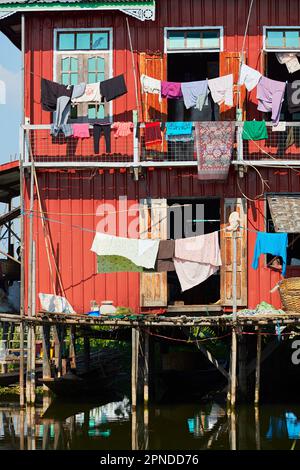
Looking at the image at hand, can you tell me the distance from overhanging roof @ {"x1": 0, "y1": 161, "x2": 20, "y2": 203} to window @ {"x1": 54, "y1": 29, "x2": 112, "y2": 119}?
8.82ft

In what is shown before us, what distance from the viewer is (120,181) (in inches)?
1110

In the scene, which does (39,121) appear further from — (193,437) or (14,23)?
(193,437)

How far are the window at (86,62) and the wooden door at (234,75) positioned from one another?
2734 mm

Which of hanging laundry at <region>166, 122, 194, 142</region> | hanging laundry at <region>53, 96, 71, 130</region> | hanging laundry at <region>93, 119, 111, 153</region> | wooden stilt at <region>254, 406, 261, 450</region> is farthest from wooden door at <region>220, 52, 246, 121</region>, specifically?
wooden stilt at <region>254, 406, 261, 450</region>

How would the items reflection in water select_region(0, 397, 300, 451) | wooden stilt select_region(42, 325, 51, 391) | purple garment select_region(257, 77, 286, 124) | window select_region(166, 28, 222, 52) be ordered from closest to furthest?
reflection in water select_region(0, 397, 300, 451) < purple garment select_region(257, 77, 286, 124) < window select_region(166, 28, 222, 52) < wooden stilt select_region(42, 325, 51, 391)

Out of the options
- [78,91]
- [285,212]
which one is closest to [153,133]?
[78,91]

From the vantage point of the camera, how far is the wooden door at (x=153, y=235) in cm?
2775

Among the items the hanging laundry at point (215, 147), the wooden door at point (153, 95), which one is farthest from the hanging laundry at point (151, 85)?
the hanging laundry at point (215, 147)

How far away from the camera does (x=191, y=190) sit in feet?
91.9

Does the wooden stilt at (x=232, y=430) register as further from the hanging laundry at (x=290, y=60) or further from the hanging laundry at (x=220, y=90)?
the hanging laundry at (x=290, y=60)

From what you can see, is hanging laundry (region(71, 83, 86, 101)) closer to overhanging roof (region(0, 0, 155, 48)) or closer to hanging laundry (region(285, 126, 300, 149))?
overhanging roof (region(0, 0, 155, 48))

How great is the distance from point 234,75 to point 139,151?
2891 millimetres

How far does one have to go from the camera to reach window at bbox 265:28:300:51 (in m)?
28.1
